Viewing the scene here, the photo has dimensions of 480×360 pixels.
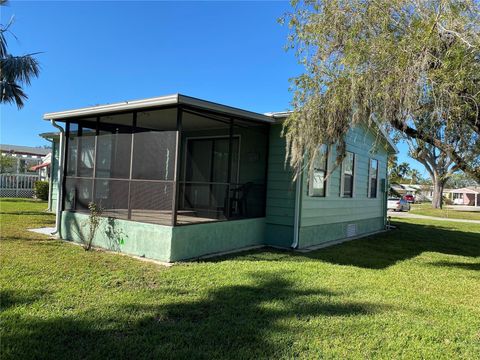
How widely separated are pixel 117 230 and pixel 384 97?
5102 millimetres

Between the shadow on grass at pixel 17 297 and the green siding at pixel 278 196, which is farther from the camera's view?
the green siding at pixel 278 196

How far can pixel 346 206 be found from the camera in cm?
1023

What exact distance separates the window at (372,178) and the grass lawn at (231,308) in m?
5.13

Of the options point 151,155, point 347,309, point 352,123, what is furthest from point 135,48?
point 347,309

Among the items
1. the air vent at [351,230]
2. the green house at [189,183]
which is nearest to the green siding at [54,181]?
the green house at [189,183]

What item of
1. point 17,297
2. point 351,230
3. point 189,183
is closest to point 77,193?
point 189,183

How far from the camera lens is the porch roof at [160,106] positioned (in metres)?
5.78

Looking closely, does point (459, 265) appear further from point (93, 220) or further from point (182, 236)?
point (93, 220)

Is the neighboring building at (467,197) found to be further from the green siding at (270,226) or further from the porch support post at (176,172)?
the porch support post at (176,172)

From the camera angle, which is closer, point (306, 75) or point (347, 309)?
point (347, 309)

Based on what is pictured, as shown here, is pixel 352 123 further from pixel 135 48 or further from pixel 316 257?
pixel 135 48

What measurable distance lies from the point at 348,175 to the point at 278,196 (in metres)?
3.20

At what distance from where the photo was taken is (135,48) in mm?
12320

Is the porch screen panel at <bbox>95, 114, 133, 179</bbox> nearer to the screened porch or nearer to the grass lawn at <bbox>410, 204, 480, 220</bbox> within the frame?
the screened porch
